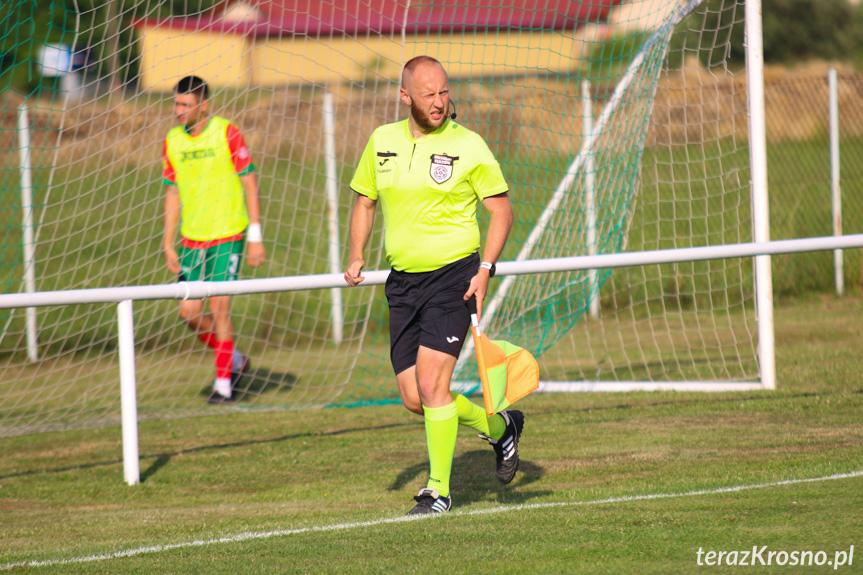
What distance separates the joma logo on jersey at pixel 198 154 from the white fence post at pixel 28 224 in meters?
1.27

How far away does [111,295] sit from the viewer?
5.20 m

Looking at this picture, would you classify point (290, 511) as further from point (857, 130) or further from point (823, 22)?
point (823, 22)

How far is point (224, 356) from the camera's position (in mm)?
7488

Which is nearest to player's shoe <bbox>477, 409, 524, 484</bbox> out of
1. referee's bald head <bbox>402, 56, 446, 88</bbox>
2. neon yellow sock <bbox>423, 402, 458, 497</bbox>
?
neon yellow sock <bbox>423, 402, 458, 497</bbox>

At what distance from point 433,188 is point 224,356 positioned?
3834mm

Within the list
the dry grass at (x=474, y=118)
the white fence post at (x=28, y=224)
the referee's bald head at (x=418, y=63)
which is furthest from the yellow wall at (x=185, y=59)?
the referee's bald head at (x=418, y=63)

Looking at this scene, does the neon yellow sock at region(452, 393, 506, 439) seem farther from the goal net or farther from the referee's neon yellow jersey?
the goal net

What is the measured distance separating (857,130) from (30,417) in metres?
11.4

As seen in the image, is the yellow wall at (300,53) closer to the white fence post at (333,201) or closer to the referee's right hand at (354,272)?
the white fence post at (333,201)

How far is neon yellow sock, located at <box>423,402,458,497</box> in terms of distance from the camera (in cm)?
425

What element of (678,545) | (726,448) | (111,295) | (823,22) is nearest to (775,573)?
(678,545)

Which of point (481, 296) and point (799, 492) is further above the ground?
point (481, 296)

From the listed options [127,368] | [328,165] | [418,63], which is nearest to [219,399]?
[127,368]

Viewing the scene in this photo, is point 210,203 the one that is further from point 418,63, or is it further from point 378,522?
point 378,522
